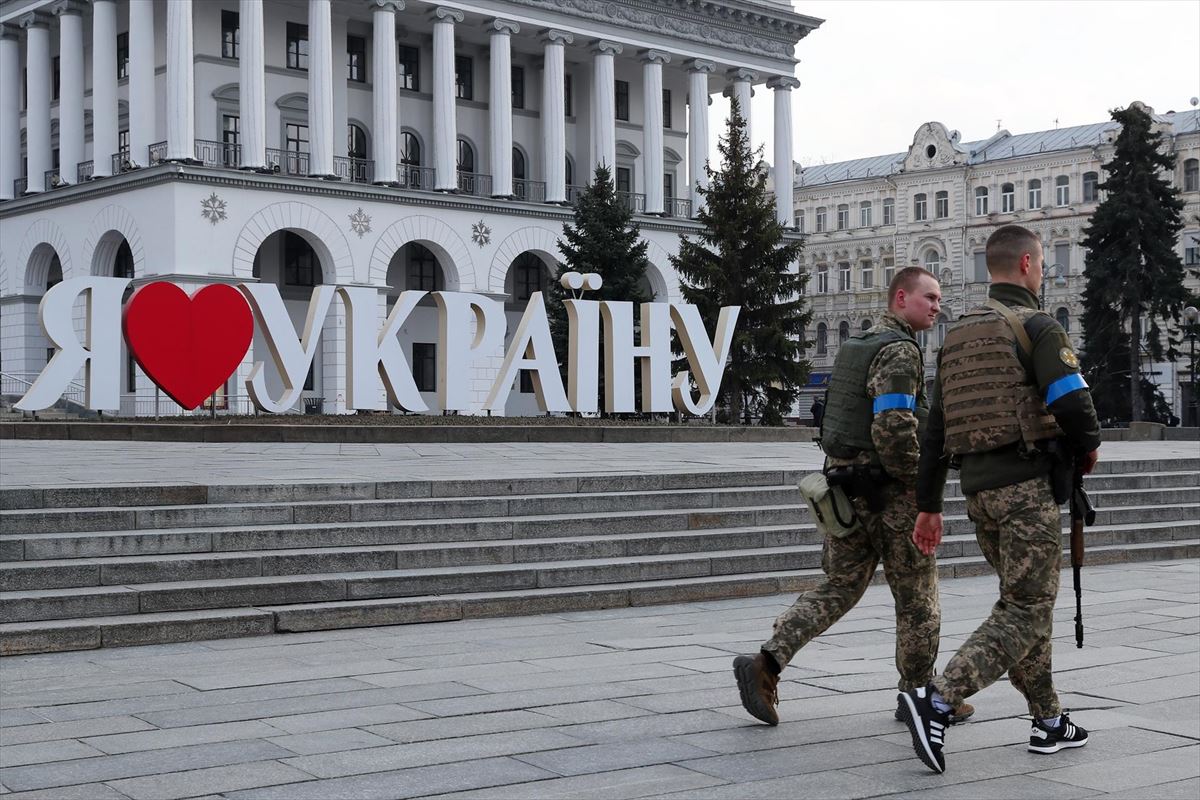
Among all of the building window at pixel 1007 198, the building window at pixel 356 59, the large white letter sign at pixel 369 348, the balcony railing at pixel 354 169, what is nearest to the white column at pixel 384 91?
the balcony railing at pixel 354 169

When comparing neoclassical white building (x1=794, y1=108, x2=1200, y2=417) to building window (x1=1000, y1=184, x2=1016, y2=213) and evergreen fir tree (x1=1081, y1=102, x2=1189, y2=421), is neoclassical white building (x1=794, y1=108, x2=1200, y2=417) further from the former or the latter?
evergreen fir tree (x1=1081, y1=102, x2=1189, y2=421)

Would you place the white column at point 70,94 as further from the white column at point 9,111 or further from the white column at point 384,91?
the white column at point 384,91

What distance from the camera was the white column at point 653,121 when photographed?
54.7m

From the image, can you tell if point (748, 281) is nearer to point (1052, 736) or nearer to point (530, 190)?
point (530, 190)

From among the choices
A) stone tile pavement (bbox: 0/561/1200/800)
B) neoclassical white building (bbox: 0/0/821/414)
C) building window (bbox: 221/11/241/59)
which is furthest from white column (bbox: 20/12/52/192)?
stone tile pavement (bbox: 0/561/1200/800)

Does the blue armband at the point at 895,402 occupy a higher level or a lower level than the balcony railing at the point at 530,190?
lower

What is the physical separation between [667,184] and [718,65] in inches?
207

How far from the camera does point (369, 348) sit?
2334 centimetres

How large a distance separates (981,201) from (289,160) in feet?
134

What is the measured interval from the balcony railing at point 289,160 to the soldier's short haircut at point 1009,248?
42390mm

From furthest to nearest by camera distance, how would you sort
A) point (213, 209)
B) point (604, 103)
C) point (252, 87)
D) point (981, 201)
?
point (981, 201), point (604, 103), point (252, 87), point (213, 209)

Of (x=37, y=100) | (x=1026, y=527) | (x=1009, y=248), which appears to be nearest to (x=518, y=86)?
(x=37, y=100)

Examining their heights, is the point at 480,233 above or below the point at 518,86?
below

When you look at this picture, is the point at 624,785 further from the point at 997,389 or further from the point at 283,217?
the point at 283,217
